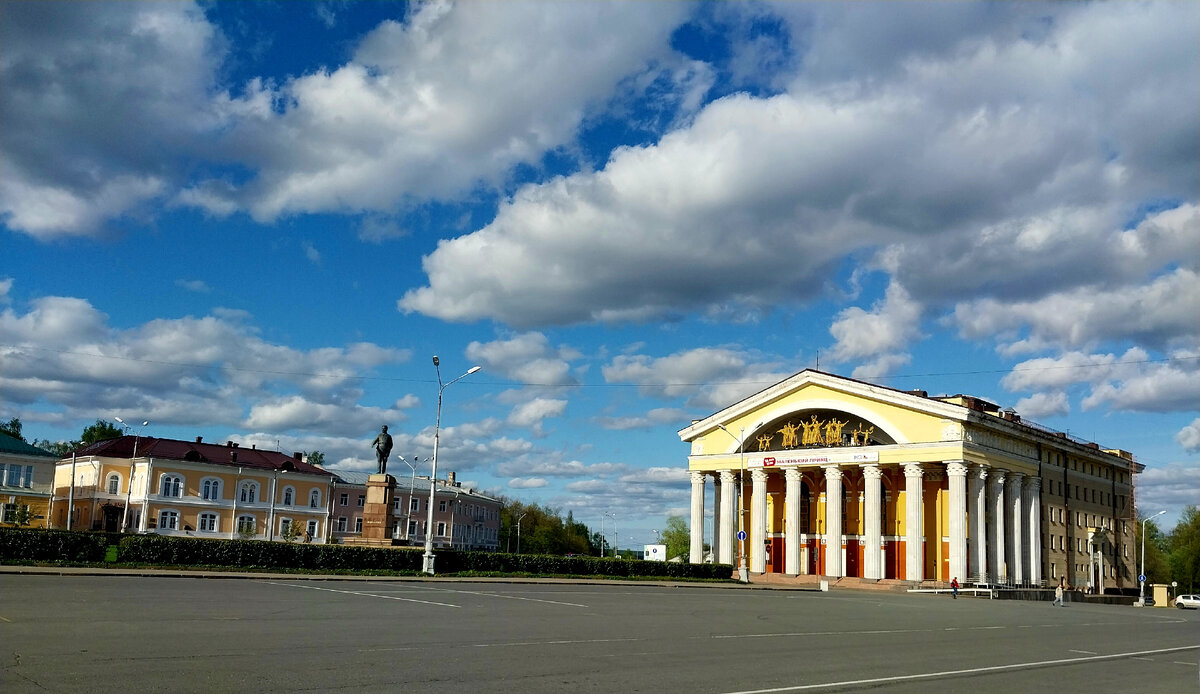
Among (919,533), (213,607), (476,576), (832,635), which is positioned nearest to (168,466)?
(476,576)

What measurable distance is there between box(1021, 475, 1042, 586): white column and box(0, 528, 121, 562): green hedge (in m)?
60.6

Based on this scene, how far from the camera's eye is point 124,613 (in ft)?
60.2

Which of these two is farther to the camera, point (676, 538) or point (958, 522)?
point (676, 538)

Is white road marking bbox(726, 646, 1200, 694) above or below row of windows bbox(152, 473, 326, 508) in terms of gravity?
below

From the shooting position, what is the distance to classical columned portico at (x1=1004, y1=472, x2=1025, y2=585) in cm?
6750

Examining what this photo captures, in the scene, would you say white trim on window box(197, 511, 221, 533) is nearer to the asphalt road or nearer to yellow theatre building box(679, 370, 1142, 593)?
yellow theatre building box(679, 370, 1142, 593)

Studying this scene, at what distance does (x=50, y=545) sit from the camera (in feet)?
116

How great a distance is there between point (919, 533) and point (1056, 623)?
3063 cm

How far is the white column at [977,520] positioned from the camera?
6228 centimetres

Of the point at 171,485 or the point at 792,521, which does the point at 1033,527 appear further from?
the point at 171,485

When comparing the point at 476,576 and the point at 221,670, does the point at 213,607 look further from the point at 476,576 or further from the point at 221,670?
the point at 476,576

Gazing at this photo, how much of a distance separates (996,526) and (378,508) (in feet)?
142

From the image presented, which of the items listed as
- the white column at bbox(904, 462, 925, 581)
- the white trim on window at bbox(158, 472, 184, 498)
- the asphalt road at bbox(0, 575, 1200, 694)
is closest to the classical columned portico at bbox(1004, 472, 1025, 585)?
the white column at bbox(904, 462, 925, 581)

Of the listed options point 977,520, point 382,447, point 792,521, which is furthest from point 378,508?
point 977,520
